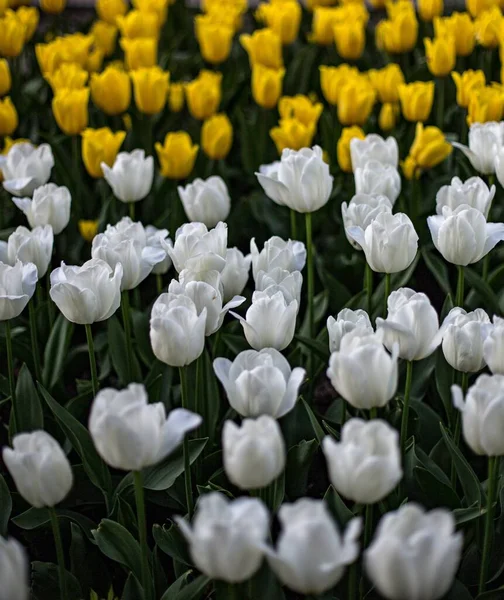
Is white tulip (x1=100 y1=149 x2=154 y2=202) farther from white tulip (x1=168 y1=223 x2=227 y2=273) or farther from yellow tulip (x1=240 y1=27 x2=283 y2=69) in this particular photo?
yellow tulip (x1=240 y1=27 x2=283 y2=69)

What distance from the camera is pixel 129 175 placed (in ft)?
7.94

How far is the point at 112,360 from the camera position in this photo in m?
2.23

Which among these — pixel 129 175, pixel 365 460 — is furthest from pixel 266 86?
pixel 365 460

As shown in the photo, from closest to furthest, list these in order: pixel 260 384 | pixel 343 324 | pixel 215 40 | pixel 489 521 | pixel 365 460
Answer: pixel 365 460 < pixel 260 384 < pixel 489 521 < pixel 343 324 < pixel 215 40

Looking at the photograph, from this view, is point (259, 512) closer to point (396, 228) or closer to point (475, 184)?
point (396, 228)

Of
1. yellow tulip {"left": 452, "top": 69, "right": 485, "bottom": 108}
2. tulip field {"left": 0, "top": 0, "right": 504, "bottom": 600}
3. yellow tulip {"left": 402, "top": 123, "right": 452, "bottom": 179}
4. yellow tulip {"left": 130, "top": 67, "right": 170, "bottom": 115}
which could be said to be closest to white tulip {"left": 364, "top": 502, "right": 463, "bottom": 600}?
tulip field {"left": 0, "top": 0, "right": 504, "bottom": 600}

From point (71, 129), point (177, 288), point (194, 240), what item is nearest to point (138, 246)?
point (194, 240)

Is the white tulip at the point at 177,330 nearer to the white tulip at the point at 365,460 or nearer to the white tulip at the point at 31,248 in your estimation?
the white tulip at the point at 365,460

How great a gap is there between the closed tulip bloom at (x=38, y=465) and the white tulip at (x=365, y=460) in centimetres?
37

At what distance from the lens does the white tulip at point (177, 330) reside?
145cm

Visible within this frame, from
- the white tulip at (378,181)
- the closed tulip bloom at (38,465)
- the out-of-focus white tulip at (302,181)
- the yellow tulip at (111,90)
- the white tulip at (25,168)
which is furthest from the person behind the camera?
the yellow tulip at (111,90)

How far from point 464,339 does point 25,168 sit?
134cm

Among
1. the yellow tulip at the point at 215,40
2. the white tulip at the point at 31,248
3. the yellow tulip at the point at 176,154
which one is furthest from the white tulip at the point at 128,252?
the yellow tulip at the point at 215,40

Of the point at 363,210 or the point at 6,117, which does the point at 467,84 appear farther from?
the point at 6,117
